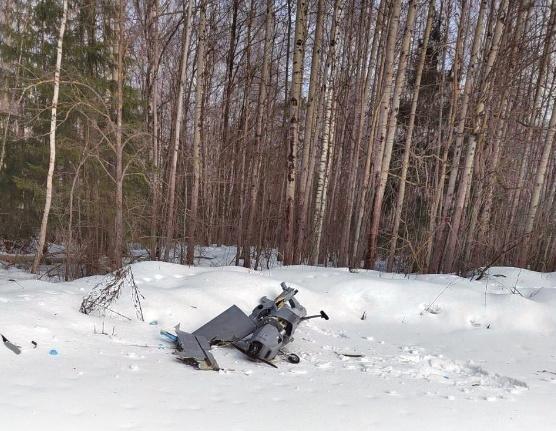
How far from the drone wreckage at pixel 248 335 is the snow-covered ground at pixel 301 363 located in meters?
0.12

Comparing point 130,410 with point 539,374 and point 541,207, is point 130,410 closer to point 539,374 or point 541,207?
point 539,374

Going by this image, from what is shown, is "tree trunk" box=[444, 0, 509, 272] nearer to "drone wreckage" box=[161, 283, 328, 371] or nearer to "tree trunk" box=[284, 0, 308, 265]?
"tree trunk" box=[284, 0, 308, 265]

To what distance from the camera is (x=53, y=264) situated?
30.9ft

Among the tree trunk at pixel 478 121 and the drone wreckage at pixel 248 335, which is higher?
the tree trunk at pixel 478 121

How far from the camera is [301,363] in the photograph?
363cm

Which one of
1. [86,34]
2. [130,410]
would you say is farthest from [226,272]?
[86,34]

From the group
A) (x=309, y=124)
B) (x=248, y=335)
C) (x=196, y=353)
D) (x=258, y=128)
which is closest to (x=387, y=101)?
(x=309, y=124)

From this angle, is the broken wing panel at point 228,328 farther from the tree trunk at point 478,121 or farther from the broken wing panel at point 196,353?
the tree trunk at point 478,121

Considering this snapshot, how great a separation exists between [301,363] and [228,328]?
35.7 inches

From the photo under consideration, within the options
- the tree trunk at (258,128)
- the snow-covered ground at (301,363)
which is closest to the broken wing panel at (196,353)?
the snow-covered ground at (301,363)

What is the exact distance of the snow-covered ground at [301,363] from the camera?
239cm

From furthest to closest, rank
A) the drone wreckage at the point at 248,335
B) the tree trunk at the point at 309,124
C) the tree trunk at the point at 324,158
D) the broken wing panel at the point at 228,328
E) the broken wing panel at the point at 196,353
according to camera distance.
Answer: the tree trunk at the point at 324,158, the tree trunk at the point at 309,124, the broken wing panel at the point at 228,328, the drone wreckage at the point at 248,335, the broken wing panel at the point at 196,353

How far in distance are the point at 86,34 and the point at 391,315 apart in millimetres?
10195

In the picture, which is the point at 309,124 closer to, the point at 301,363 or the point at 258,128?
the point at 258,128
